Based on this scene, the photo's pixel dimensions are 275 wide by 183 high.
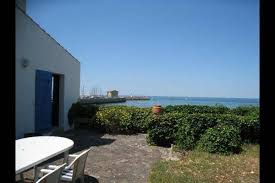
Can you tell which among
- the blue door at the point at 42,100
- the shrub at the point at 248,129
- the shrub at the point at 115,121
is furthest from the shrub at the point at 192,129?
the blue door at the point at 42,100

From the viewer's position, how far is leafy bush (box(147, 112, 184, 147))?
11336 millimetres

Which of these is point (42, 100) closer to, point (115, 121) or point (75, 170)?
point (115, 121)

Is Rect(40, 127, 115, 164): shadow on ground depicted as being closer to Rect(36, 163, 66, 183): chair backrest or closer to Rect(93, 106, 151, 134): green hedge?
Rect(93, 106, 151, 134): green hedge

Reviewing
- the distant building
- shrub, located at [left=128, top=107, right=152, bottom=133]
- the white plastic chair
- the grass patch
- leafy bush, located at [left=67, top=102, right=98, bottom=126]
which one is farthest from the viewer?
the distant building

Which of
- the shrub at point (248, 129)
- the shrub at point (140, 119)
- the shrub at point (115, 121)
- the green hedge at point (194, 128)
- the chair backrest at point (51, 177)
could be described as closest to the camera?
the chair backrest at point (51, 177)

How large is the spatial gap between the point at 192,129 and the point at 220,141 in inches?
47.7

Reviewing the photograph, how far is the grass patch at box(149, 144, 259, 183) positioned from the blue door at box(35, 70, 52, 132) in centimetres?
544

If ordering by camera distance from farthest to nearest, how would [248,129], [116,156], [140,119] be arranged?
1. [140,119]
2. [248,129]
3. [116,156]

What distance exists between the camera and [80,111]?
50.5 ft

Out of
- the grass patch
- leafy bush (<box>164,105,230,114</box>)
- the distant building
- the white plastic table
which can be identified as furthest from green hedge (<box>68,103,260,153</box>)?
the distant building

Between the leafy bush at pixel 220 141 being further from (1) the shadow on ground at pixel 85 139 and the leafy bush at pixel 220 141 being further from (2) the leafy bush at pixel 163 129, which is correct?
(1) the shadow on ground at pixel 85 139

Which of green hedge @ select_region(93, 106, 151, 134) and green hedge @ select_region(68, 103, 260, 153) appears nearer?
green hedge @ select_region(68, 103, 260, 153)

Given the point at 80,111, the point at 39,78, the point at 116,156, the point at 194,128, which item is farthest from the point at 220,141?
the point at 80,111

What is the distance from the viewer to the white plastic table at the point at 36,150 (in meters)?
4.32
